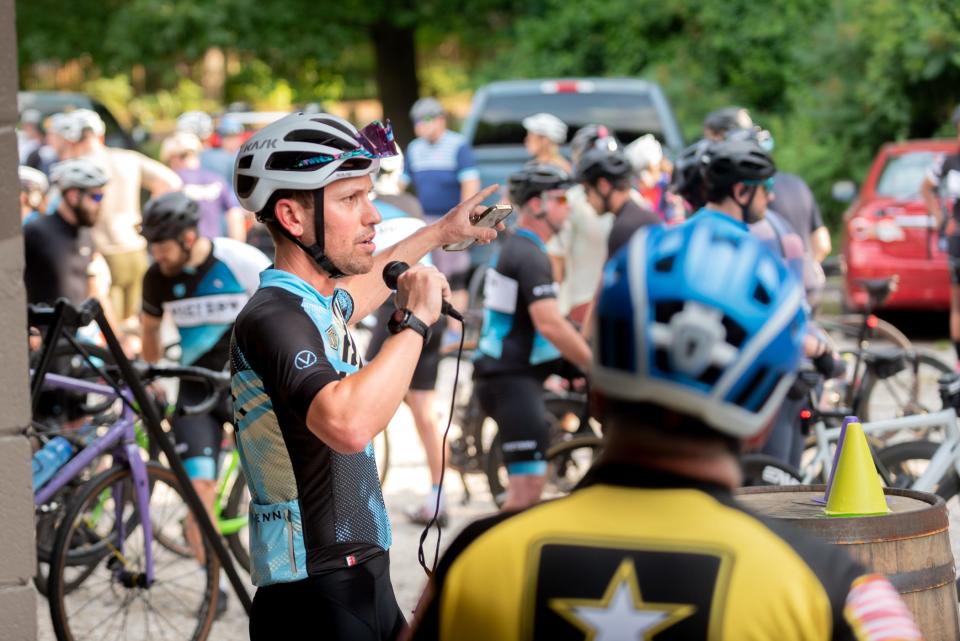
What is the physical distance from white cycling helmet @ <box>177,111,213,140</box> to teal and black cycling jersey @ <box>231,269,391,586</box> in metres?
11.9

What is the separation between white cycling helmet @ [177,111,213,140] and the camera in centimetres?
1538

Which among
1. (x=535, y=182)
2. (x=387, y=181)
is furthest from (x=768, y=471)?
(x=387, y=181)

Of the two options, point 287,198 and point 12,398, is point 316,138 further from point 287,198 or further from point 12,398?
point 12,398

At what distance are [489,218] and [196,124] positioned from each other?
11887mm

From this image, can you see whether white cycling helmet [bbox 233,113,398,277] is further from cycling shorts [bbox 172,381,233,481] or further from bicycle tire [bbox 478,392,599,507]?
bicycle tire [bbox 478,392,599,507]

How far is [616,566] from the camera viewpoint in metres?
1.89

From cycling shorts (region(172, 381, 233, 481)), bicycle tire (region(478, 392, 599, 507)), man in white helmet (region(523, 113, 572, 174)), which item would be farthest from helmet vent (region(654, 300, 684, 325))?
man in white helmet (region(523, 113, 572, 174))

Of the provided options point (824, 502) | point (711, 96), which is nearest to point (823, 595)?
point (824, 502)

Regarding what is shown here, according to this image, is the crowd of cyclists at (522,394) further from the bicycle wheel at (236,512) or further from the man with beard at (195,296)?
the bicycle wheel at (236,512)

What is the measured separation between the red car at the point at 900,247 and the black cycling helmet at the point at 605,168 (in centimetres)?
563

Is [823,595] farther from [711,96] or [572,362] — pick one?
[711,96]

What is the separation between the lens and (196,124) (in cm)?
1562

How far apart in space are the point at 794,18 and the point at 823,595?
23.9 metres

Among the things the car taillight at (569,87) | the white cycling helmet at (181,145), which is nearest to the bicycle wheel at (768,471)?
the white cycling helmet at (181,145)
